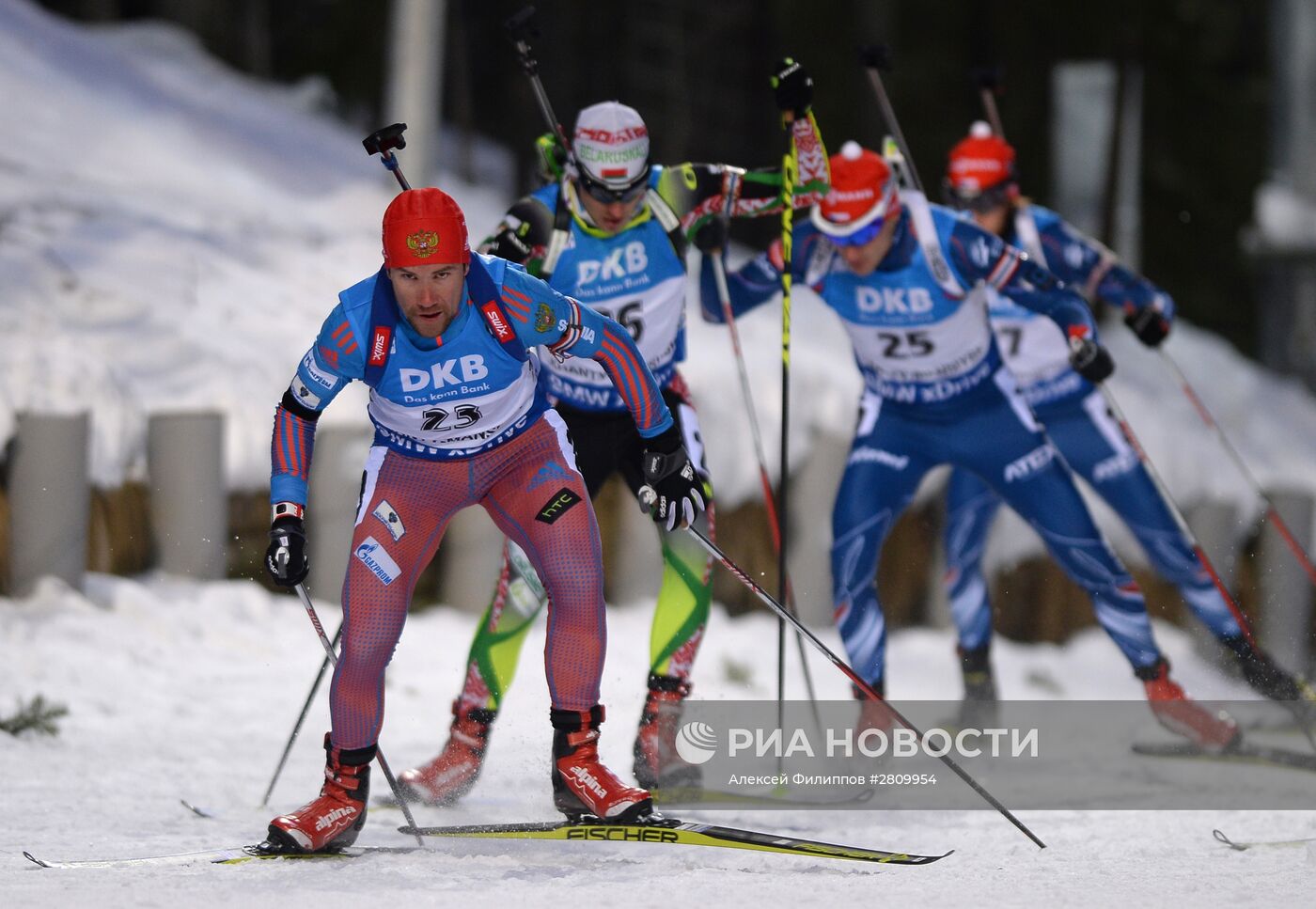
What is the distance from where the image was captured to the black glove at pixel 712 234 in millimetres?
6461

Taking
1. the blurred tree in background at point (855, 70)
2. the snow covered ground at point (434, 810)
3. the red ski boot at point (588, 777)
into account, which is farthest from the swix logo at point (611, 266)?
the blurred tree in background at point (855, 70)

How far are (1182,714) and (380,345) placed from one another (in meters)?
3.70

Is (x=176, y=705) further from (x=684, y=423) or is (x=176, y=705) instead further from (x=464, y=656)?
(x=684, y=423)

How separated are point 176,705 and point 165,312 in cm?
246

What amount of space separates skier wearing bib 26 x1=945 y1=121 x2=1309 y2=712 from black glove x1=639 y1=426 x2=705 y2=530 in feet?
8.12

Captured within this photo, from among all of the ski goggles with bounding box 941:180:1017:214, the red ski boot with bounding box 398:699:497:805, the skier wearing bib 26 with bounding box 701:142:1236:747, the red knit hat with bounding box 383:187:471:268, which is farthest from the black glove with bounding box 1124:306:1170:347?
the red knit hat with bounding box 383:187:471:268

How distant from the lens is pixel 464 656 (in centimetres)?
836

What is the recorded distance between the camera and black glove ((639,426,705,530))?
5.37 meters

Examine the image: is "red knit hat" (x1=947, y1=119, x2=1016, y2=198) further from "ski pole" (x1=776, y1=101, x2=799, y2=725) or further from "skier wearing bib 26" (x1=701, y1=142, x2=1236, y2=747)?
"ski pole" (x1=776, y1=101, x2=799, y2=725)

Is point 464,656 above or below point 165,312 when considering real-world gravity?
below

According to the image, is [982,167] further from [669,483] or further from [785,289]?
[669,483]

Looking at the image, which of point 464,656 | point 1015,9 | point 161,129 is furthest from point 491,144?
point 464,656

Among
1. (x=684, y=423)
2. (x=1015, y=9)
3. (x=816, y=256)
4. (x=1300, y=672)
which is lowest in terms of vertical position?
(x=1300, y=672)
